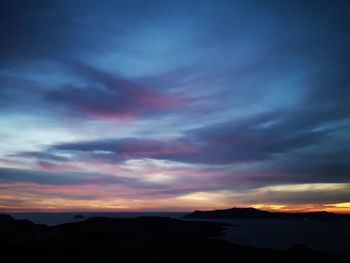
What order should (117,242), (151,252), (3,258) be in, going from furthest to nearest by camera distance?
1. (117,242)
2. (151,252)
3. (3,258)

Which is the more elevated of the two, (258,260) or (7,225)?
(7,225)

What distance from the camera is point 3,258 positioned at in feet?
125

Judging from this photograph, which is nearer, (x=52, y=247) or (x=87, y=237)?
(x=52, y=247)

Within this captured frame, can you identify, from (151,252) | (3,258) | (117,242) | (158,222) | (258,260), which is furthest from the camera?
(158,222)

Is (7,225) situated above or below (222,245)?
above

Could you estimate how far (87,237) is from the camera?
60.5 meters

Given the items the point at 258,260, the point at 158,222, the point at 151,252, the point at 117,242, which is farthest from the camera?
the point at 158,222

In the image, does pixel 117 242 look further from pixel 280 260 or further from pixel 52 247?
pixel 280 260

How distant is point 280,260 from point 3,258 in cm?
3499

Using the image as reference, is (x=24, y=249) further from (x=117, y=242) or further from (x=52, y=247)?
(x=117, y=242)

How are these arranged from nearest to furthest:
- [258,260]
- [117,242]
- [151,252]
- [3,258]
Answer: [3,258]
[258,260]
[151,252]
[117,242]

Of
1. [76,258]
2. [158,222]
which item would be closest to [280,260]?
[76,258]

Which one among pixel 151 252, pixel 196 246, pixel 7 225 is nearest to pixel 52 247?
pixel 151 252

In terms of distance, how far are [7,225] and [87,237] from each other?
1485 centimetres
